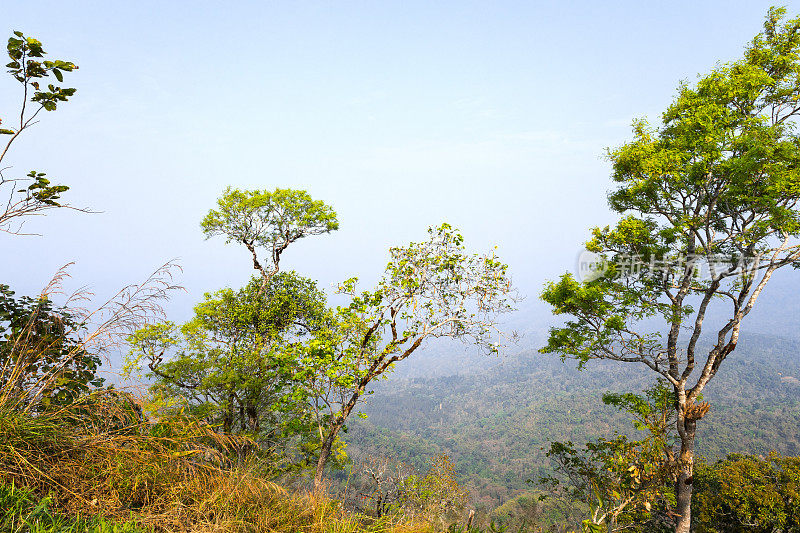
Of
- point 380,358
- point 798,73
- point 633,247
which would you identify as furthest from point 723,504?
point 380,358

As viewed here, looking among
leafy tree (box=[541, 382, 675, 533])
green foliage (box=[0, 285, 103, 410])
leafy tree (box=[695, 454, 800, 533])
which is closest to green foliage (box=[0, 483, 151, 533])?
green foliage (box=[0, 285, 103, 410])

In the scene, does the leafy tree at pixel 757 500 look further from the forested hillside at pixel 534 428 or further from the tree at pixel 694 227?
the forested hillside at pixel 534 428

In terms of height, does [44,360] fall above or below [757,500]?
above

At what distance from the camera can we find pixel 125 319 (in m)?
3.09

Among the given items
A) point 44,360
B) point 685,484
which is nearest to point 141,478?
point 44,360

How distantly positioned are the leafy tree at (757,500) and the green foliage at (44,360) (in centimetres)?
1948

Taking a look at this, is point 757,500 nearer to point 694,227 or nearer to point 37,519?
point 694,227

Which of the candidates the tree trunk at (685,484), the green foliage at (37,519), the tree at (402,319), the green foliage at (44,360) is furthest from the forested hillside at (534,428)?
the green foliage at (37,519)

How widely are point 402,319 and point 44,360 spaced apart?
6.08 metres

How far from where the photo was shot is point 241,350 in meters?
10.9

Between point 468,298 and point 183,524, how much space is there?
21.7 ft

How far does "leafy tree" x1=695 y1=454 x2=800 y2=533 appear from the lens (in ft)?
43.2

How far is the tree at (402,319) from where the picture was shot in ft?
25.9

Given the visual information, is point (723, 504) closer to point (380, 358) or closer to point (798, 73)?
point (798, 73)
